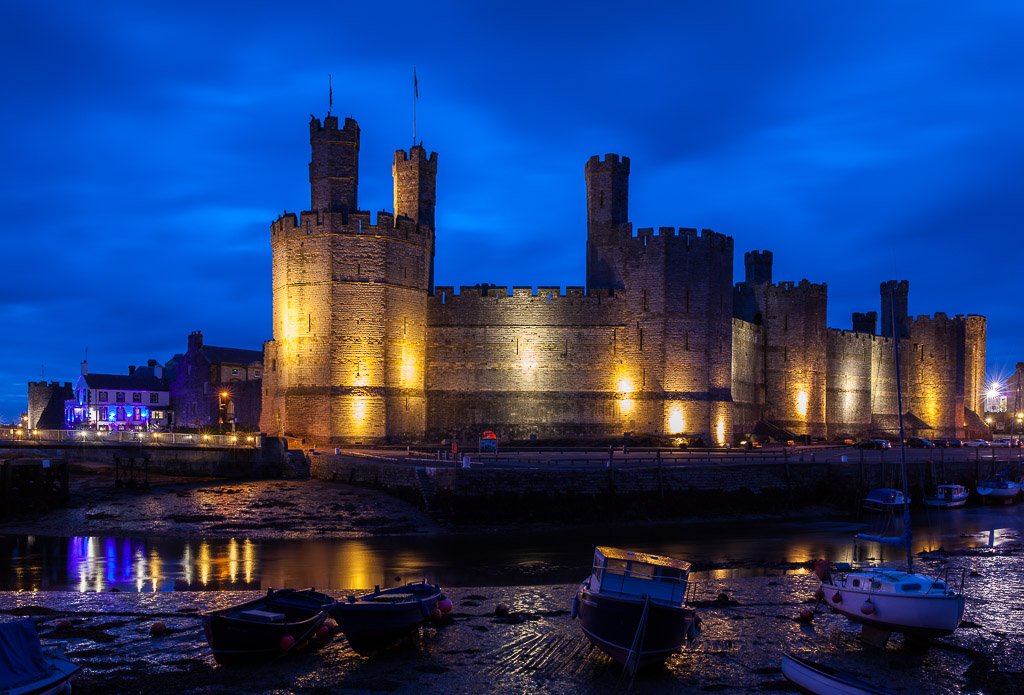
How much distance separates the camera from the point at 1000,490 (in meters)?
36.7

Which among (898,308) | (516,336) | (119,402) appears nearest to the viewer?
(516,336)

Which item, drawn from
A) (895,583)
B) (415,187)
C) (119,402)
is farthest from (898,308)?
(119,402)

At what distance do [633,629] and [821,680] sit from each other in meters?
2.58

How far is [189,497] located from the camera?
93.2ft

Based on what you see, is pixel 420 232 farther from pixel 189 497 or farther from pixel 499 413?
pixel 189 497

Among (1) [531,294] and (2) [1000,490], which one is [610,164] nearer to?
(1) [531,294]

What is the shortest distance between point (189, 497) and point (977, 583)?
23.2 metres

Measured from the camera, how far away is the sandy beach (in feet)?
38.1

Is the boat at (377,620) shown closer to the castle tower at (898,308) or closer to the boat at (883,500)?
the boat at (883,500)

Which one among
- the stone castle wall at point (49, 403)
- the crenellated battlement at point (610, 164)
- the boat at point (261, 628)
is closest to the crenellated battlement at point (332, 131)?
the crenellated battlement at point (610, 164)

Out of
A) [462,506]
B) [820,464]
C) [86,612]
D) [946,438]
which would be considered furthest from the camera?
[946,438]

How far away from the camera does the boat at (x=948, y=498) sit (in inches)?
1369

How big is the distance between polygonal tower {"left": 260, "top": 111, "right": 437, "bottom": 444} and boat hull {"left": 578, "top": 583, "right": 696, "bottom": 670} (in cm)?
2500

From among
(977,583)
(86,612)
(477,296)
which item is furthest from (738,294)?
(86,612)
